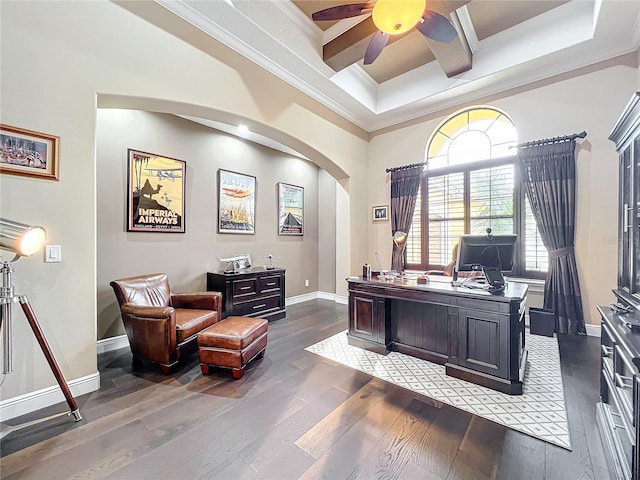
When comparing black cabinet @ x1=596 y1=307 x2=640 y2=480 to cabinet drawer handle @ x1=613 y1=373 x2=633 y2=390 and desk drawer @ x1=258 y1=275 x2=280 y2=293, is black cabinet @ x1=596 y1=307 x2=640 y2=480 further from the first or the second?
desk drawer @ x1=258 y1=275 x2=280 y2=293

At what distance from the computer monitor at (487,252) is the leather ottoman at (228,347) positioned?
7.37 ft

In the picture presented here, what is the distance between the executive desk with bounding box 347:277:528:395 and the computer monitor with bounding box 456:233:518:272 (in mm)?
257

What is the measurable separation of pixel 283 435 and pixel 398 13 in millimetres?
3288

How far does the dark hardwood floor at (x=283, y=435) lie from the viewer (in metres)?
1.56

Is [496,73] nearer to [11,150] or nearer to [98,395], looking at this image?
[11,150]

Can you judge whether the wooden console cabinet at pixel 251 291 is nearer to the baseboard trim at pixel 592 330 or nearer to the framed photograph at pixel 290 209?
the framed photograph at pixel 290 209

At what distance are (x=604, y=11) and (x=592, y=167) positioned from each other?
1.72 meters

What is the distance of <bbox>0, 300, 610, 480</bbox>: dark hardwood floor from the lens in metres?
1.56

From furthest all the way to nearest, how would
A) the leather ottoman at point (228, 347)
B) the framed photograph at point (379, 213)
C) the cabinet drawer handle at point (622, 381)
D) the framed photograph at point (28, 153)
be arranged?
the framed photograph at point (379, 213) → the leather ottoman at point (228, 347) → the framed photograph at point (28, 153) → the cabinet drawer handle at point (622, 381)


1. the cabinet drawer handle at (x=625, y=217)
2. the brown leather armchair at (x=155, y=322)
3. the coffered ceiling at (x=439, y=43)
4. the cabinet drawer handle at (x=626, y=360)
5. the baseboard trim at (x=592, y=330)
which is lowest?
the baseboard trim at (x=592, y=330)

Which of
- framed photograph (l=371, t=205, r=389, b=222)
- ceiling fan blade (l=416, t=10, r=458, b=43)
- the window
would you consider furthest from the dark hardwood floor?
framed photograph (l=371, t=205, r=389, b=222)

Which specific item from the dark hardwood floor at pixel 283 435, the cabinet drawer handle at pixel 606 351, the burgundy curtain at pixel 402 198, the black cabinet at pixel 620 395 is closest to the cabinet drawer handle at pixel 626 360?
the black cabinet at pixel 620 395

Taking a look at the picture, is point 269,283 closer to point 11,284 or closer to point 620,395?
point 11,284

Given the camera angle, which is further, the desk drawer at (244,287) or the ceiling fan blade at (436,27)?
the desk drawer at (244,287)
